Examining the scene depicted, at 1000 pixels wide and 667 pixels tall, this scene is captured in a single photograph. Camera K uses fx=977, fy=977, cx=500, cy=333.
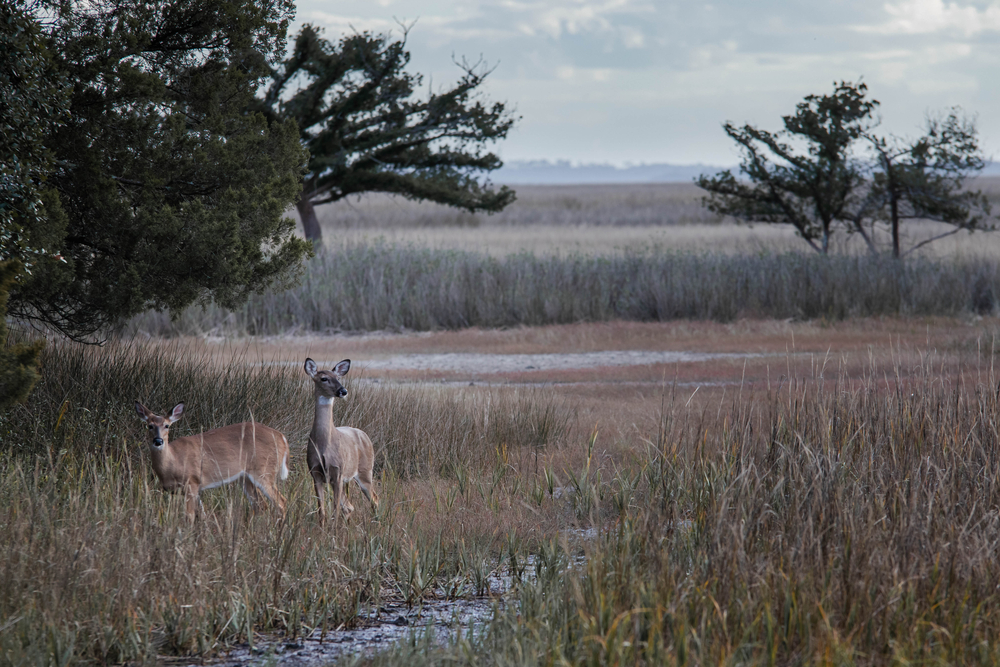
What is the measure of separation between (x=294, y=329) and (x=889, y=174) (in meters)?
13.6

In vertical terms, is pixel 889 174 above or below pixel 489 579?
above

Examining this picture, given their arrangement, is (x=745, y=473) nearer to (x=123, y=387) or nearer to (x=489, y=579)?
(x=489, y=579)

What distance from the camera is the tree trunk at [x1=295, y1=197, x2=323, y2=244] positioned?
2361 cm

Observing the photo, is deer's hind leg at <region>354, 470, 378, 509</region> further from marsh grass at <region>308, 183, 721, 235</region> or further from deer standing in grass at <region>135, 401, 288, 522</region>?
marsh grass at <region>308, 183, 721, 235</region>

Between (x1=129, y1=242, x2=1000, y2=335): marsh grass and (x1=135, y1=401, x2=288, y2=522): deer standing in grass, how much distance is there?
45.2 feet

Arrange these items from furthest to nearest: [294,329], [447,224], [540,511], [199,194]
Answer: [447,224] → [294,329] → [199,194] → [540,511]

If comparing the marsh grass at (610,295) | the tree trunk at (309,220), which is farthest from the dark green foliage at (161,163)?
the tree trunk at (309,220)

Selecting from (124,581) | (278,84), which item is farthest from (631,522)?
(278,84)

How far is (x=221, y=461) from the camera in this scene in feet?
20.7

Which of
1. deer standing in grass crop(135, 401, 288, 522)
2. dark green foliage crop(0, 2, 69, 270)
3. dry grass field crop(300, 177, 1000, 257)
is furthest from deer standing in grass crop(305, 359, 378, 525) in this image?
dry grass field crop(300, 177, 1000, 257)

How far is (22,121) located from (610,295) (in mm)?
17064

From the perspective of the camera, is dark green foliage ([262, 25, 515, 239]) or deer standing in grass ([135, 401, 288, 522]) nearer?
deer standing in grass ([135, 401, 288, 522])

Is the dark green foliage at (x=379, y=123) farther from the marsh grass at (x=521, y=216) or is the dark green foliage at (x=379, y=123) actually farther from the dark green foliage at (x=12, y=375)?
the marsh grass at (x=521, y=216)

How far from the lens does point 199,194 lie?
26.6 ft
